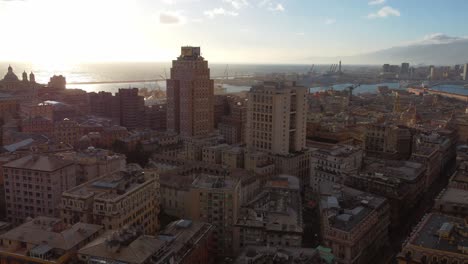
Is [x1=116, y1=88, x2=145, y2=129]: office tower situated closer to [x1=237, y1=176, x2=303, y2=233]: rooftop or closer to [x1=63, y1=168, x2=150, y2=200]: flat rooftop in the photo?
[x1=63, y1=168, x2=150, y2=200]: flat rooftop

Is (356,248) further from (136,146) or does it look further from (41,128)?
(41,128)

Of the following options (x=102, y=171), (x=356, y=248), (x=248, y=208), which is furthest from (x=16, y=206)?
(x=356, y=248)

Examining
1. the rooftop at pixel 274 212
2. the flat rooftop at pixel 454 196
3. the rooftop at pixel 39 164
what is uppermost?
the rooftop at pixel 39 164

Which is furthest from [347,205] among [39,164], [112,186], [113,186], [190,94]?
[190,94]

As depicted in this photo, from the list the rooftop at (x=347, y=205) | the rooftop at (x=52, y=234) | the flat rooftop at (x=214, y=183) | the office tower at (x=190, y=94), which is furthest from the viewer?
the office tower at (x=190, y=94)

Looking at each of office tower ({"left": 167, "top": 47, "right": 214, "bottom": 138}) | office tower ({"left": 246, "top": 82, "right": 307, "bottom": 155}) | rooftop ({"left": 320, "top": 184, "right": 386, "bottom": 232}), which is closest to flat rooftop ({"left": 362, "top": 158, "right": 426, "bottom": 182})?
rooftop ({"left": 320, "top": 184, "right": 386, "bottom": 232})

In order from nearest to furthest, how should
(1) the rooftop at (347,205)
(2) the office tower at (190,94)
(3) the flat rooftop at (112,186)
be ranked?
(3) the flat rooftop at (112,186)
(1) the rooftop at (347,205)
(2) the office tower at (190,94)

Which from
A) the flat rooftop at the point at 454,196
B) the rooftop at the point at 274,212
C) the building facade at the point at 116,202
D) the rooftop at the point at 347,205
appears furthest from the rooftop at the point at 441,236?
the building facade at the point at 116,202

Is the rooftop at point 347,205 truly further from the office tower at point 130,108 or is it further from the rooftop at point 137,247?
the office tower at point 130,108
